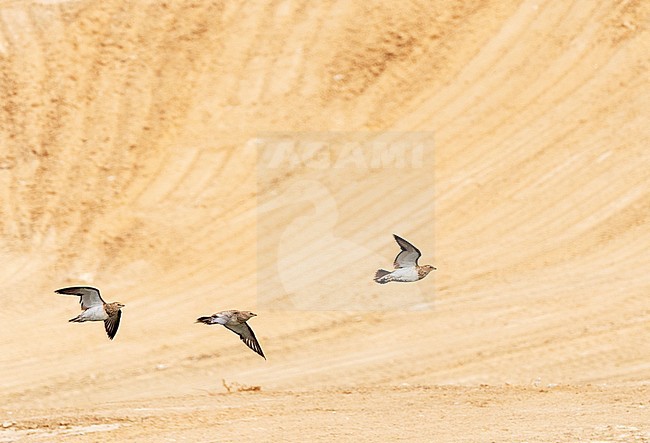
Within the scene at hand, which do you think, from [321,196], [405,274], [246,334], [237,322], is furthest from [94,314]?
[321,196]

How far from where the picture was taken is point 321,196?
32.0 meters

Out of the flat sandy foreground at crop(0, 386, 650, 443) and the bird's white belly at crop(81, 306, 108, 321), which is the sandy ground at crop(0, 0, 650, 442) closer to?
the flat sandy foreground at crop(0, 386, 650, 443)

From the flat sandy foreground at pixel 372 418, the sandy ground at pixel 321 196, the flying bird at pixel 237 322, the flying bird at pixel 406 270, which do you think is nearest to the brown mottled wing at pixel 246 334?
the flying bird at pixel 237 322

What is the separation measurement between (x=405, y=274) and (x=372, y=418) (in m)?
2.15

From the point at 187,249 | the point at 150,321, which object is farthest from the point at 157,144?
the point at 150,321

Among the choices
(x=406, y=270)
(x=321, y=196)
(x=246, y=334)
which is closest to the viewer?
(x=246, y=334)

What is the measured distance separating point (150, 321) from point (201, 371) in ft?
8.89

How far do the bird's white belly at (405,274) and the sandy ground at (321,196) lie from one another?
2.16 metres

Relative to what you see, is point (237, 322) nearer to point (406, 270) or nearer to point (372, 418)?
point (372, 418)

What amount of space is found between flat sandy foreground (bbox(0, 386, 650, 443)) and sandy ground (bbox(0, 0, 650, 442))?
422 millimetres

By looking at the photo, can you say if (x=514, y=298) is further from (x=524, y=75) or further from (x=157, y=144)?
(x=157, y=144)

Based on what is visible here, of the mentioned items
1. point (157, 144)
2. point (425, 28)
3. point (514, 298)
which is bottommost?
point (514, 298)

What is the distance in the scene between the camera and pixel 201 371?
83.7 feet

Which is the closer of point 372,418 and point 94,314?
point 94,314
